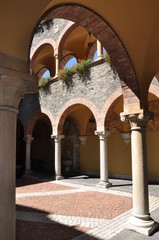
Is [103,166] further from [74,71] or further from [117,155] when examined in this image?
[74,71]

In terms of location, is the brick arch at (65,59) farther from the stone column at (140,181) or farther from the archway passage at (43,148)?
the stone column at (140,181)

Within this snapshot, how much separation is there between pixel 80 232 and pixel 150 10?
473cm

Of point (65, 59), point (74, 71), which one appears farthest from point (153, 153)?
point (65, 59)

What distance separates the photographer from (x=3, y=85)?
2348 millimetres

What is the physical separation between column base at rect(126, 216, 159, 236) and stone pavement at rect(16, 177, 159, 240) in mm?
102

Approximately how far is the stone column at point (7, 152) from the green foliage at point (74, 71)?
8798mm

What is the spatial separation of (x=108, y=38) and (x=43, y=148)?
591 inches

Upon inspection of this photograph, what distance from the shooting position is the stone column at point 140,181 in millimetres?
4387

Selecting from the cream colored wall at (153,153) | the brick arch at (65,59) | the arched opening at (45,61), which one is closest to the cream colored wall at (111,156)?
the cream colored wall at (153,153)

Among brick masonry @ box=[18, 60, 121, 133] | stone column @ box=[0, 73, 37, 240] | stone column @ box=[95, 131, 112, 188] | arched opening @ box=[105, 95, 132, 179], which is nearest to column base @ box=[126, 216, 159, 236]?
stone column @ box=[0, 73, 37, 240]

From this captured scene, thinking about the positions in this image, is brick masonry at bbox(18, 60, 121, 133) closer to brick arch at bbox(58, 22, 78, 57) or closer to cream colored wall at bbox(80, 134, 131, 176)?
brick arch at bbox(58, 22, 78, 57)

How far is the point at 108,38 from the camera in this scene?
443 cm

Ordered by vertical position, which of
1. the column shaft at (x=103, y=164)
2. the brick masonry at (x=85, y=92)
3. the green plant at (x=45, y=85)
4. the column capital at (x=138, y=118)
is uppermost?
the green plant at (x=45, y=85)

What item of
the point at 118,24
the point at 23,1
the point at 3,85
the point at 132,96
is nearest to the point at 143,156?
the point at 132,96
